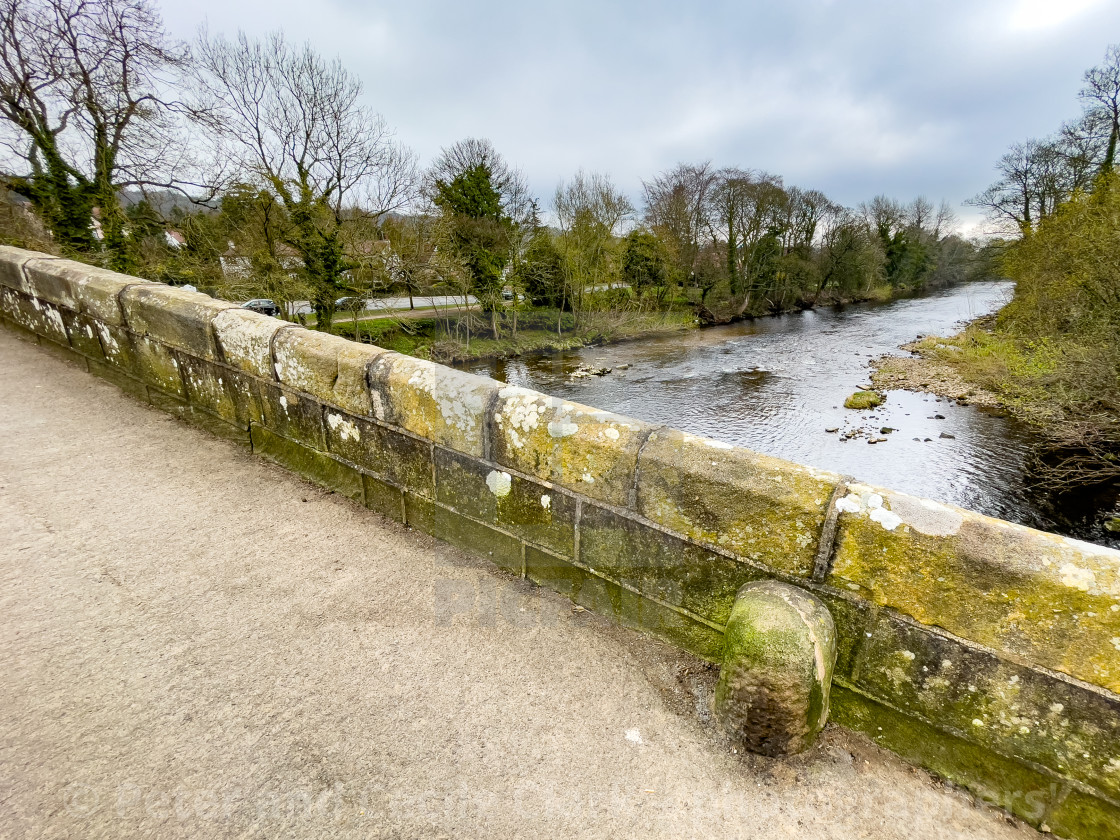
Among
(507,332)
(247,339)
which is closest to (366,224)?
(507,332)

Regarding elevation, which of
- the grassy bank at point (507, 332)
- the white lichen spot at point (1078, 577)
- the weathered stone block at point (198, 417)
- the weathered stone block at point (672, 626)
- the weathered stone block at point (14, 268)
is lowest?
the grassy bank at point (507, 332)

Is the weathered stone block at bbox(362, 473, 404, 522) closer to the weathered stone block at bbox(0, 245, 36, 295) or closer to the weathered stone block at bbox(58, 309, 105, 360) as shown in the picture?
the weathered stone block at bbox(58, 309, 105, 360)

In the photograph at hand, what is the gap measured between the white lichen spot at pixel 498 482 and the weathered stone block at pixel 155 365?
2879mm

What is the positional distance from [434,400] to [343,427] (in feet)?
2.47

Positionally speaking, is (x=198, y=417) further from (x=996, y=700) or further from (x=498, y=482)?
(x=996, y=700)

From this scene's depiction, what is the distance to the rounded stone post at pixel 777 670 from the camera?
149cm

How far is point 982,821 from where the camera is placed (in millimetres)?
1438

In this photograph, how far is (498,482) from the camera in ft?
7.59

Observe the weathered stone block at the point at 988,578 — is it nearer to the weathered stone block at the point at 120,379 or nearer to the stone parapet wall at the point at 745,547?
the stone parapet wall at the point at 745,547

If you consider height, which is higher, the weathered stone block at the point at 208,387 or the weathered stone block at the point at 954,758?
the weathered stone block at the point at 208,387

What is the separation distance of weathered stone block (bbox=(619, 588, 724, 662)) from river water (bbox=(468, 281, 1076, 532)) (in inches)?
198

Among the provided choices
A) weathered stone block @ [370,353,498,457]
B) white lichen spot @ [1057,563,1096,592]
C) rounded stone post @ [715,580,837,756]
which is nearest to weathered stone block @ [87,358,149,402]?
weathered stone block @ [370,353,498,457]

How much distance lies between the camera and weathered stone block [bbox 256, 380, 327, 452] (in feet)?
9.61

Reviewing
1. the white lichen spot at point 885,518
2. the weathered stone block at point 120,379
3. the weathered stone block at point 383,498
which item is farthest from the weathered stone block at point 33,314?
the white lichen spot at point 885,518
